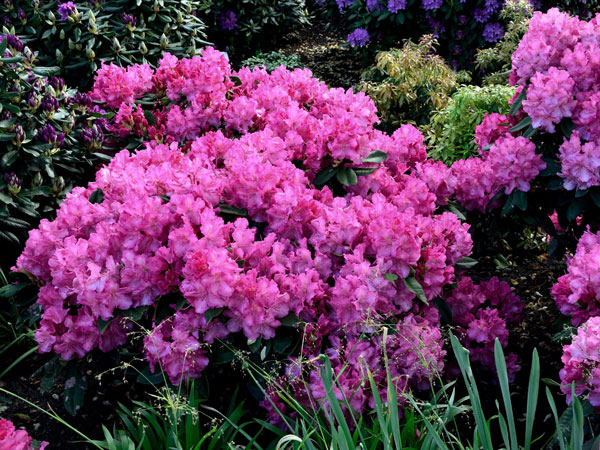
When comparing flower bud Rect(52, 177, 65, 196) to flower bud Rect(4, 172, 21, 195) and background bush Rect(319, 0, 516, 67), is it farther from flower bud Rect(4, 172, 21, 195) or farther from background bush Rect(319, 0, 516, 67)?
background bush Rect(319, 0, 516, 67)

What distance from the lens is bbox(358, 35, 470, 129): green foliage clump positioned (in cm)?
455

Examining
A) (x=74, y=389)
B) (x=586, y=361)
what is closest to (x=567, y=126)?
(x=586, y=361)

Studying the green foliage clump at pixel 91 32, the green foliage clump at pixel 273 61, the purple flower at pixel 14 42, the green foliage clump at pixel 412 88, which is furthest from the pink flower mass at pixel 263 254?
the green foliage clump at pixel 273 61

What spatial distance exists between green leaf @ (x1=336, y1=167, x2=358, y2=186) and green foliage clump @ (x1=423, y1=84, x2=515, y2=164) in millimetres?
1570

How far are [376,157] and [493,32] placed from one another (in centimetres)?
389

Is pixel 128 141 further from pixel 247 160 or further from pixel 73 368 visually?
pixel 73 368

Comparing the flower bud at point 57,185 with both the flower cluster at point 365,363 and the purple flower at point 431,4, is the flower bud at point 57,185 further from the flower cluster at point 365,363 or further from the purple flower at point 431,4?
the purple flower at point 431,4

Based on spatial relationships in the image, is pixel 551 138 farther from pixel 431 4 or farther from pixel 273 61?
pixel 273 61

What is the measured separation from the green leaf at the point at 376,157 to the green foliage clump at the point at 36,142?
1.35 meters

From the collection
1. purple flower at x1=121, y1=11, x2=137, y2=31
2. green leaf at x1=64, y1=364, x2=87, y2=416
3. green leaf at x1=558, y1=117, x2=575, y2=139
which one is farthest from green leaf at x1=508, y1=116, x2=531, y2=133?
purple flower at x1=121, y1=11, x2=137, y2=31

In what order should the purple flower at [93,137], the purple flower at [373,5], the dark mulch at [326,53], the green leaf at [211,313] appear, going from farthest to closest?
the dark mulch at [326,53] → the purple flower at [373,5] → the purple flower at [93,137] → the green leaf at [211,313]

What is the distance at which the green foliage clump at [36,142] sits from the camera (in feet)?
9.45

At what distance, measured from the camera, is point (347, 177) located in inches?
91.8

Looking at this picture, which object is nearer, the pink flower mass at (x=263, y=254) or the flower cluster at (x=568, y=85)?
the pink flower mass at (x=263, y=254)
